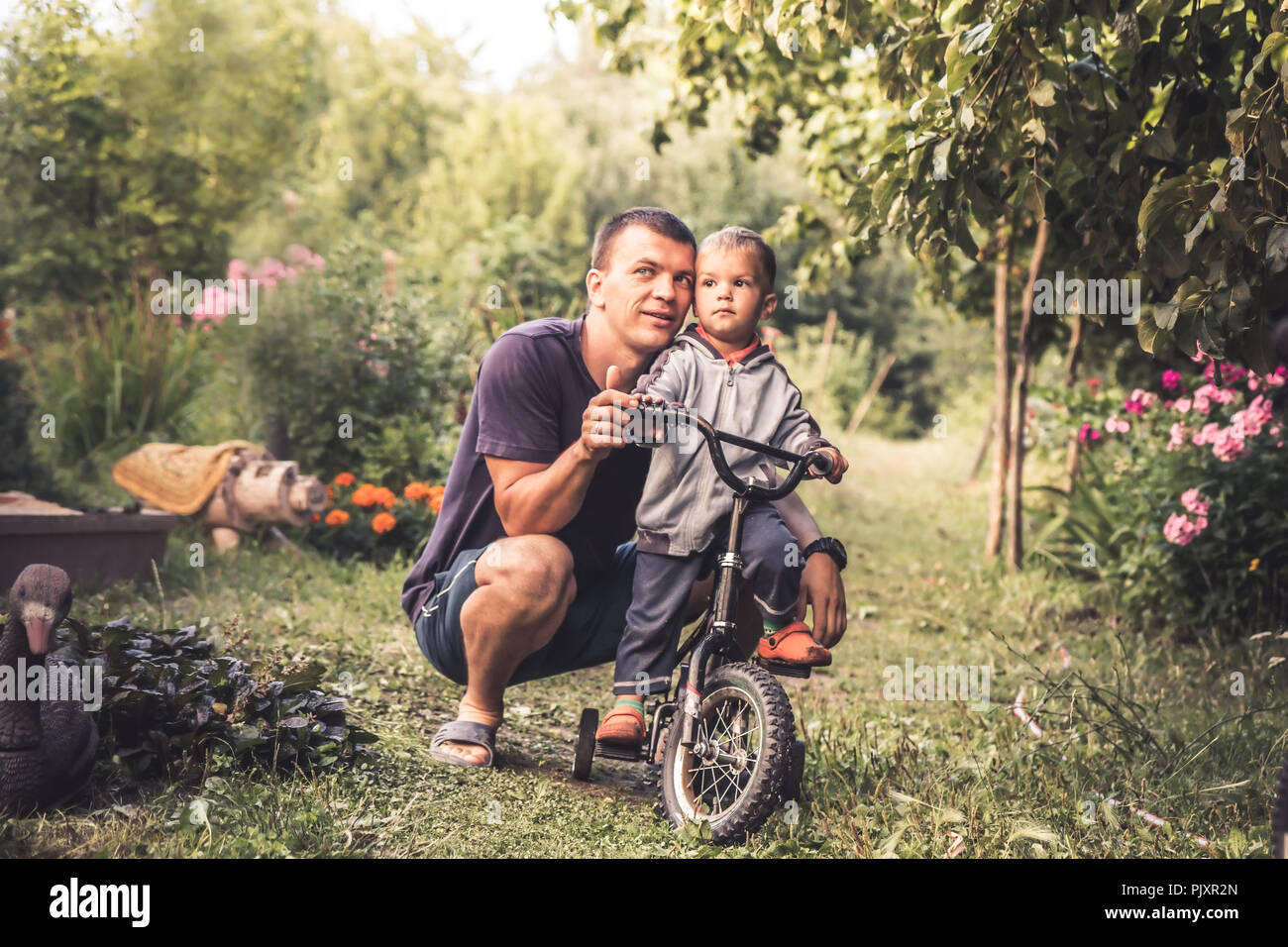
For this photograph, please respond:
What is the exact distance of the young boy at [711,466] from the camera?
2.88 meters

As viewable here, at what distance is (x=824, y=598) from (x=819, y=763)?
0.90 metres

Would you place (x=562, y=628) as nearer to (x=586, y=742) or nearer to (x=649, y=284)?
(x=586, y=742)

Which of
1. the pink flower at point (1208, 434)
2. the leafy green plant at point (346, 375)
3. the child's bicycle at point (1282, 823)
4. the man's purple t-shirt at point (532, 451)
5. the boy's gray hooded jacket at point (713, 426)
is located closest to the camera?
the child's bicycle at point (1282, 823)

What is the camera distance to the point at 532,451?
3.12m

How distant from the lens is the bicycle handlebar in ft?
9.08

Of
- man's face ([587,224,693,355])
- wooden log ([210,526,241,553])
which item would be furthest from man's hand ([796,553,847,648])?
wooden log ([210,526,241,553])

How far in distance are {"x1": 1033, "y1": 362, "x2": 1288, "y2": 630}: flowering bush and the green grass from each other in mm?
211

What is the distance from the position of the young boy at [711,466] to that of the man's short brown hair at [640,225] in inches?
3.8

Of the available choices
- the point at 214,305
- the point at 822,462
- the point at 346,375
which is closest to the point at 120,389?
the point at 214,305

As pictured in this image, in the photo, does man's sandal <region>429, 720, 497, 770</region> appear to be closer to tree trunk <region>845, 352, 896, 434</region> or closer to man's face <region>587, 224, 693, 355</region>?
man's face <region>587, 224, 693, 355</region>

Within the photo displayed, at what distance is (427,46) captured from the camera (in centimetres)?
3022

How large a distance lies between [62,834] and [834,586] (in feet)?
6.38

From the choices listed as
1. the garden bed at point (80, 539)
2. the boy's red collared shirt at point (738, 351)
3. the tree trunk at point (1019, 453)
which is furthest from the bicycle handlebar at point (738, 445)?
the tree trunk at point (1019, 453)

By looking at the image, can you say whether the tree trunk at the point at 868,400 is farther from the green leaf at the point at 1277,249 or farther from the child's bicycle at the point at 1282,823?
the child's bicycle at the point at 1282,823
